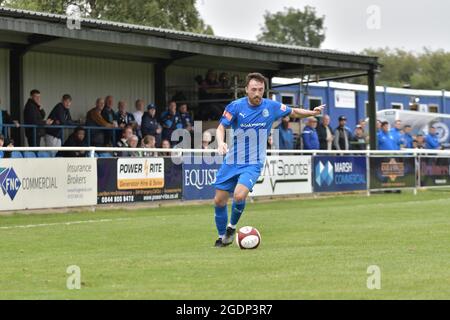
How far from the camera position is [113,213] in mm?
19859

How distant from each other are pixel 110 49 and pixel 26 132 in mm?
4207

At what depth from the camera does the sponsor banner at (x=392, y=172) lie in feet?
92.2

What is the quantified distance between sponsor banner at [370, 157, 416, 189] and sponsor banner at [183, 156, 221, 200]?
6656 millimetres

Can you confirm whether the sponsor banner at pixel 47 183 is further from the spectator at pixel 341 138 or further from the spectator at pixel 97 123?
the spectator at pixel 341 138

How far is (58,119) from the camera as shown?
2398 cm

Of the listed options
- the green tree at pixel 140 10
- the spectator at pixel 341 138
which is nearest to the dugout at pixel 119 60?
the spectator at pixel 341 138

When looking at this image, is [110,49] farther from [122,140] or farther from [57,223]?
[57,223]

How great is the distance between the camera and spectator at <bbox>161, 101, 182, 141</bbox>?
26656mm

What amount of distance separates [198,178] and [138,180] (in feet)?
6.86

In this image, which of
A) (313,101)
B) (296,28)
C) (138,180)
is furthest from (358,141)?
(296,28)

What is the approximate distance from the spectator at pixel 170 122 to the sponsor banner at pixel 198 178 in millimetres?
3747

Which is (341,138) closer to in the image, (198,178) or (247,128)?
(198,178)

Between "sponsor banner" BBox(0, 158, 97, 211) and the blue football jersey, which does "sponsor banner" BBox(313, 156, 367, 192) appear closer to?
"sponsor banner" BBox(0, 158, 97, 211)

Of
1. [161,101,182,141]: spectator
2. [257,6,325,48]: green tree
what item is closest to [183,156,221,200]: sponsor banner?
[161,101,182,141]: spectator
